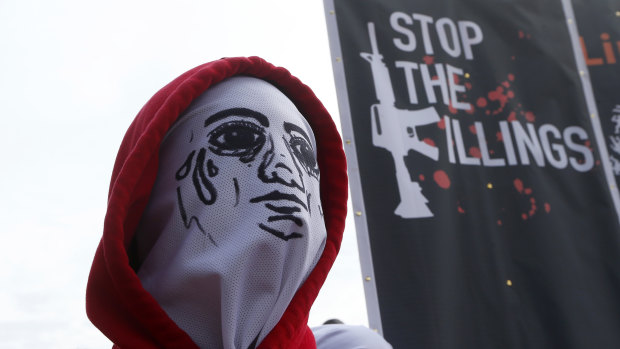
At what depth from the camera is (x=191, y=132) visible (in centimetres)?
77

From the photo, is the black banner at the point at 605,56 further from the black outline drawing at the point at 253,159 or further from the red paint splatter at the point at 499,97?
the black outline drawing at the point at 253,159

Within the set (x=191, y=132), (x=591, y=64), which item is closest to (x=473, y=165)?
(x=591, y=64)

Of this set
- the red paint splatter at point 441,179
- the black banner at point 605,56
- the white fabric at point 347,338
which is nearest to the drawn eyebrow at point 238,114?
the white fabric at point 347,338

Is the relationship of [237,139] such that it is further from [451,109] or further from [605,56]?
[605,56]

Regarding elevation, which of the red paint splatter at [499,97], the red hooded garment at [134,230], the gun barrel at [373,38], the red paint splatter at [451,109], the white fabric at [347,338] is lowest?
the white fabric at [347,338]

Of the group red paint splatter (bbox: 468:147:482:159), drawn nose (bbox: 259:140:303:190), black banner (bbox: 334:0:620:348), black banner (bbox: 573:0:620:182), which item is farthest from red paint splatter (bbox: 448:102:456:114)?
drawn nose (bbox: 259:140:303:190)

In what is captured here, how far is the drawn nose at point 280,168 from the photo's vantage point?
72cm

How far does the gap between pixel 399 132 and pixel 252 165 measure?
841 millimetres

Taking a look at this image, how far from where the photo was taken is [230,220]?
685 millimetres

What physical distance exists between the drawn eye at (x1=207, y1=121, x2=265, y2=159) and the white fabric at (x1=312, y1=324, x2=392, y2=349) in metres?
0.32

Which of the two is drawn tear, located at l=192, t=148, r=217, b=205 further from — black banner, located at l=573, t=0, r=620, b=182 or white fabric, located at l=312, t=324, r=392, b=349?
black banner, located at l=573, t=0, r=620, b=182

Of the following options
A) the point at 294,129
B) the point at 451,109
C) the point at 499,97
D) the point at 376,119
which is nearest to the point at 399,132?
the point at 376,119

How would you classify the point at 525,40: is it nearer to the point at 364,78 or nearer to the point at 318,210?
the point at 364,78

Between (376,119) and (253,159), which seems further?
(376,119)
